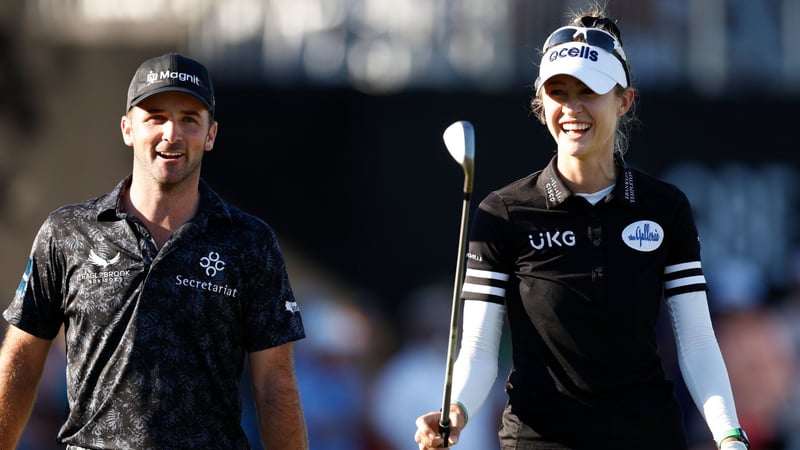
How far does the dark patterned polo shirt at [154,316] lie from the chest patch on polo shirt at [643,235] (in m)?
1.10

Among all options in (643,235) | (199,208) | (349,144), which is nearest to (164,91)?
(199,208)

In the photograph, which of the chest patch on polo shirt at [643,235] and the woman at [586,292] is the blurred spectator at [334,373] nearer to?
the woman at [586,292]

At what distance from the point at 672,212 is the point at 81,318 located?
1.85 meters

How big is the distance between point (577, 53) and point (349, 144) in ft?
23.2

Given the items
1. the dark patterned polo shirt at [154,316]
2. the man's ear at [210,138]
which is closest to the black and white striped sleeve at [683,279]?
the dark patterned polo shirt at [154,316]

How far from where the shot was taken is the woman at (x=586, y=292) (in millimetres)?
4395

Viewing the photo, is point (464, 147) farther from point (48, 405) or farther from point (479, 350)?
point (48, 405)

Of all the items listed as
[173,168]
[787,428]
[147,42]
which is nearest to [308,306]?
[147,42]

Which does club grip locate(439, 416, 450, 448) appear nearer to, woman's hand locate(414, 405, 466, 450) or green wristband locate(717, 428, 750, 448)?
woman's hand locate(414, 405, 466, 450)

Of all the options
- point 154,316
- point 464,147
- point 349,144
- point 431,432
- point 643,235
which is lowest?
point 431,432

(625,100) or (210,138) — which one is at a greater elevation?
(625,100)

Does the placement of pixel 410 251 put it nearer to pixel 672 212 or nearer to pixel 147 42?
pixel 147 42

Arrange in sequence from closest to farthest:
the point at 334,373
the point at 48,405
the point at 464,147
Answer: the point at 464,147, the point at 48,405, the point at 334,373

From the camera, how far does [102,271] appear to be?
4641 millimetres
